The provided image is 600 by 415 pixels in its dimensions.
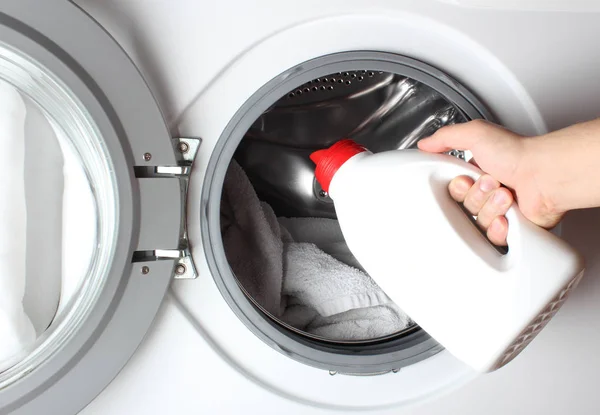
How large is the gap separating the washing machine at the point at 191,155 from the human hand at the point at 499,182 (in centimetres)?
12

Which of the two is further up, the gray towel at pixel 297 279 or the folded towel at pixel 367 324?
the gray towel at pixel 297 279

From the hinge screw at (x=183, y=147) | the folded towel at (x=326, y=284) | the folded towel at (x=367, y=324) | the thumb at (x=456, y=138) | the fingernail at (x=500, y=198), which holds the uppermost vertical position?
the hinge screw at (x=183, y=147)

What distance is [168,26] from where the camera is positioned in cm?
74

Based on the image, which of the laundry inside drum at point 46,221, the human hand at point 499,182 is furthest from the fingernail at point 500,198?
the laundry inside drum at point 46,221

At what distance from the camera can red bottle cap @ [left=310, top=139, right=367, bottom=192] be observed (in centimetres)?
79

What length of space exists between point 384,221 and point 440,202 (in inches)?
2.8

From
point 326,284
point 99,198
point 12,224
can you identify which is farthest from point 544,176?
point 12,224

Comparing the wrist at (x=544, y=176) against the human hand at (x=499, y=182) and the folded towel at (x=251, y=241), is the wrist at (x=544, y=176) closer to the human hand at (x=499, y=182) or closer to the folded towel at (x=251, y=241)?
the human hand at (x=499, y=182)

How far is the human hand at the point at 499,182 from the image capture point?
0.70m

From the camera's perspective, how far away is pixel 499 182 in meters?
0.73

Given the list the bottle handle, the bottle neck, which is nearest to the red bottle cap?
the bottle neck

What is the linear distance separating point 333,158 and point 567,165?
0.29 m

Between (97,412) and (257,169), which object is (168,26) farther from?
(97,412)

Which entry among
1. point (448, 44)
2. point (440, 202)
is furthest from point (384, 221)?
point (448, 44)
